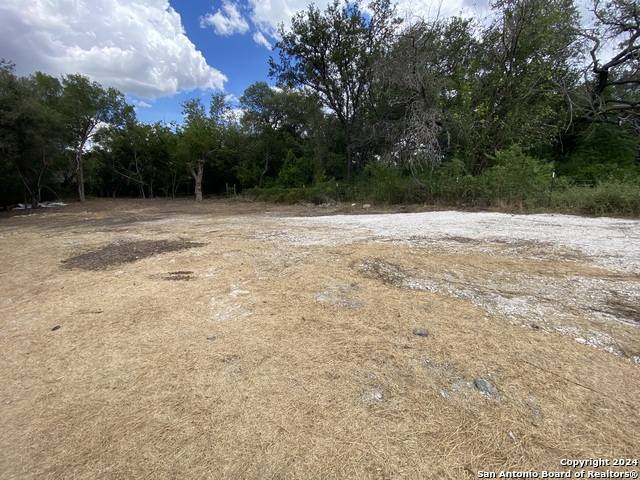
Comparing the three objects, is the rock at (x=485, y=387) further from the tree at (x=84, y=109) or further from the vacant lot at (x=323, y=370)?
the tree at (x=84, y=109)

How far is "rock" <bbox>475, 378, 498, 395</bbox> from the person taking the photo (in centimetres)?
148

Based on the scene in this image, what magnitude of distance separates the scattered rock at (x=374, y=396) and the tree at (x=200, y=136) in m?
19.2

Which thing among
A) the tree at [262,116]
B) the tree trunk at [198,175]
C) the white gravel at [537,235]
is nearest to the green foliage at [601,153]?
the white gravel at [537,235]

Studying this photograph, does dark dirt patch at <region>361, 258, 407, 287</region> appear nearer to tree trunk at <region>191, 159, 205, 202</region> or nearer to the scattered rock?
the scattered rock

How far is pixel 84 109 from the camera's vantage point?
1677 centimetres

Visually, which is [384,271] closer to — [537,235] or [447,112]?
[537,235]

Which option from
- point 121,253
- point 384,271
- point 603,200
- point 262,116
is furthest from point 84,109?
point 603,200

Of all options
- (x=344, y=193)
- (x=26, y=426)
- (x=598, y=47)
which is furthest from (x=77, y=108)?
(x=598, y=47)

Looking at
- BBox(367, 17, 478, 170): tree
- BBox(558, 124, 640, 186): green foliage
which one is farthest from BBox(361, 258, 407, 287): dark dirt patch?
Answer: BBox(558, 124, 640, 186): green foliage

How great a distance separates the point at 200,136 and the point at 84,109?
6.82 m

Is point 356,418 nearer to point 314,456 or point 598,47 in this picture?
point 314,456

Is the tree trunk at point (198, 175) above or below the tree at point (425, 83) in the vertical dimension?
below

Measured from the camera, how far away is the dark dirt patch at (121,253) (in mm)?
4062

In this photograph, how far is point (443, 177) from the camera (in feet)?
34.1
